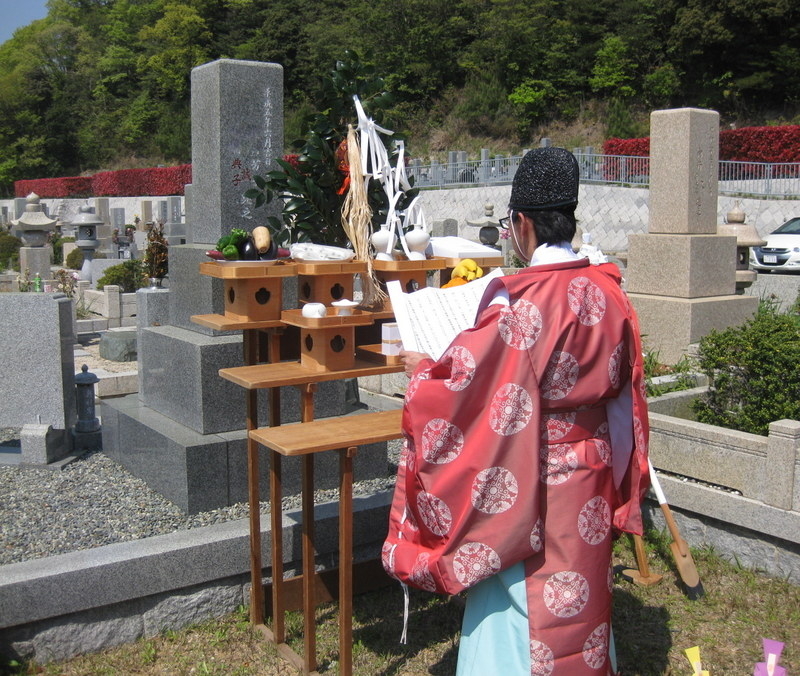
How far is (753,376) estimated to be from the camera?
16.5ft

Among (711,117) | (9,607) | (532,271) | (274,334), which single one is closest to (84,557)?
(9,607)

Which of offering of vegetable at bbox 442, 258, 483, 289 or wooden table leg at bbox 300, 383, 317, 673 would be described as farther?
offering of vegetable at bbox 442, 258, 483, 289

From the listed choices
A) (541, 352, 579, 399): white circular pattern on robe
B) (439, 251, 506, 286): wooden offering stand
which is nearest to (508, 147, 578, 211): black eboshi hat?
(541, 352, 579, 399): white circular pattern on robe

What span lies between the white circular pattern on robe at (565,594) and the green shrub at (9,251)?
66.4ft

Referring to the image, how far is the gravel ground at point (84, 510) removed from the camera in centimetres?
424

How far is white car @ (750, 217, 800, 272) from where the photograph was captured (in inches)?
608

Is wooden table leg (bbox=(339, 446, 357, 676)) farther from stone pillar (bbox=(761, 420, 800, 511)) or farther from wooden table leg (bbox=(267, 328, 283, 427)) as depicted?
stone pillar (bbox=(761, 420, 800, 511))

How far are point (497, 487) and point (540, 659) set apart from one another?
20.1 inches

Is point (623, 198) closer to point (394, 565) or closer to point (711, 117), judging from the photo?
point (711, 117)

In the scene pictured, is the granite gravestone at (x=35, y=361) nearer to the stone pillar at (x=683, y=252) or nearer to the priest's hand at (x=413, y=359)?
the priest's hand at (x=413, y=359)

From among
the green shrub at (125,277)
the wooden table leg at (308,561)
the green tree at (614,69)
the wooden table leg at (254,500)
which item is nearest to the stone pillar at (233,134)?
the wooden table leg at (254,500)

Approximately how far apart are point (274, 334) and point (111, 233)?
22924 mm

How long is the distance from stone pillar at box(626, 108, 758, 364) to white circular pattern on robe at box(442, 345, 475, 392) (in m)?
5.81

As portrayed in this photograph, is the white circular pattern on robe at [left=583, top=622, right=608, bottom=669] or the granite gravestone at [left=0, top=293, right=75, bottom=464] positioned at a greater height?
the granite gravestone at [left=0, top=293, right=75, bottom=464]
